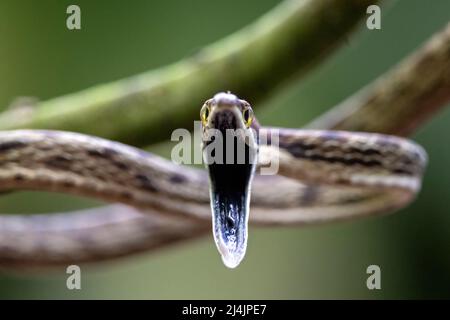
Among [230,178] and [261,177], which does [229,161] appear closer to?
[230,178]

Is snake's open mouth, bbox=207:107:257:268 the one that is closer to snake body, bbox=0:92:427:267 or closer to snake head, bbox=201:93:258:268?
snake head, bbox=201:93:258:268

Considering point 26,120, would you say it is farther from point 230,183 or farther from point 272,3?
point 272,3

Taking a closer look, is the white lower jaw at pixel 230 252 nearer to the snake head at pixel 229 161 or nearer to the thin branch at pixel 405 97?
the snake head at pixel 229 161

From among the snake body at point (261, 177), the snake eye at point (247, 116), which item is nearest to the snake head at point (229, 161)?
the snake eye at point (247, 116)

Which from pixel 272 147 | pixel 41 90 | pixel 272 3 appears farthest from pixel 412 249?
pixel 272 147

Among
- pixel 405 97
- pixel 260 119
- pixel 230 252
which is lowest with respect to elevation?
pixel 230 252

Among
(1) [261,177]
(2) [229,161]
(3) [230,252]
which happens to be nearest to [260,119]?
(1) [261,177]
